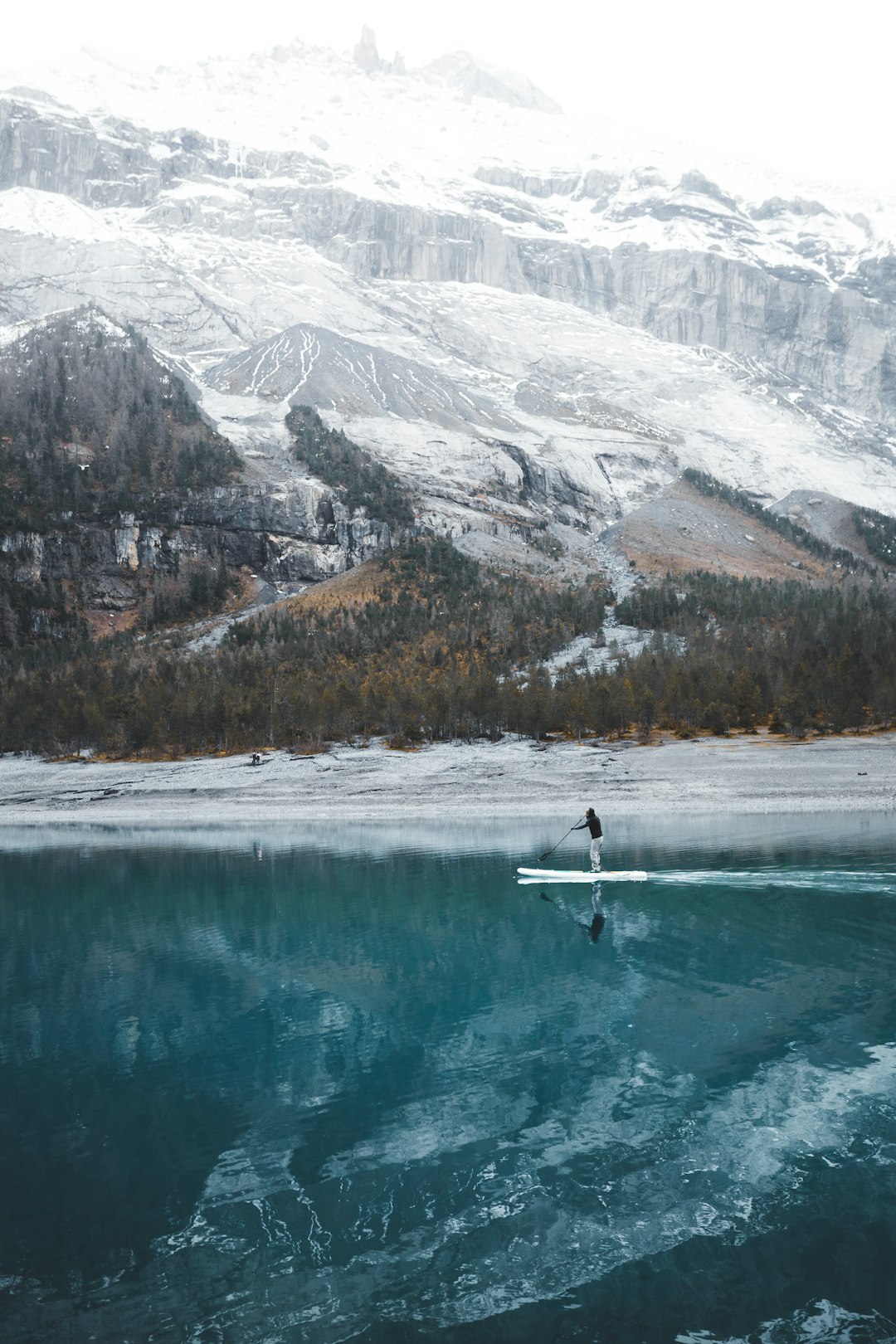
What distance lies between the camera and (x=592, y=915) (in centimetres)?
3148

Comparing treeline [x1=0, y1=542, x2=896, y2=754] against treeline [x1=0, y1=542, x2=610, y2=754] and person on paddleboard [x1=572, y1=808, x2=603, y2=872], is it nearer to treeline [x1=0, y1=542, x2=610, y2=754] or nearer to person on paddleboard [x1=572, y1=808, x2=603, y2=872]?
treeline [x1=0, y1=542, x2=610, y2=754]

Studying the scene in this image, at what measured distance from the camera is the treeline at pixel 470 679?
92.6 meters

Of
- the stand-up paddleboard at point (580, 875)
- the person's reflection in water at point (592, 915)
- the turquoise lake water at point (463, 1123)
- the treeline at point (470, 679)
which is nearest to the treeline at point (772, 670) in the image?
the treeline at point (470, 679)

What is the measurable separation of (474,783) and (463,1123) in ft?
192

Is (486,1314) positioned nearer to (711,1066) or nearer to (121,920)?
(711,1066)

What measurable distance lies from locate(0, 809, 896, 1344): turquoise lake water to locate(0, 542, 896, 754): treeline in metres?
61.2

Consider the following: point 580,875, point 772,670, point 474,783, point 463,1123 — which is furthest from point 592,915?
point 772,670

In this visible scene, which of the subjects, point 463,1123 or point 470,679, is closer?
point 463,1123

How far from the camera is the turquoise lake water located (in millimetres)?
11297

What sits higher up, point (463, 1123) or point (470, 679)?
point (463, 1123)

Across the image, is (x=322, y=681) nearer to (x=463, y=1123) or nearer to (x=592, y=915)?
(x=592, y=915)

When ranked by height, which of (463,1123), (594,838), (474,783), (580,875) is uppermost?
(463,1123)

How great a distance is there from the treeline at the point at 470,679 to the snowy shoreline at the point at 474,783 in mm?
5850

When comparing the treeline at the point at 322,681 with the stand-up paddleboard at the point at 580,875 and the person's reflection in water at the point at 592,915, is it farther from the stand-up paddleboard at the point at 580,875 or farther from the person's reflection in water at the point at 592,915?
the person's reflection in water at the point at 592,915
